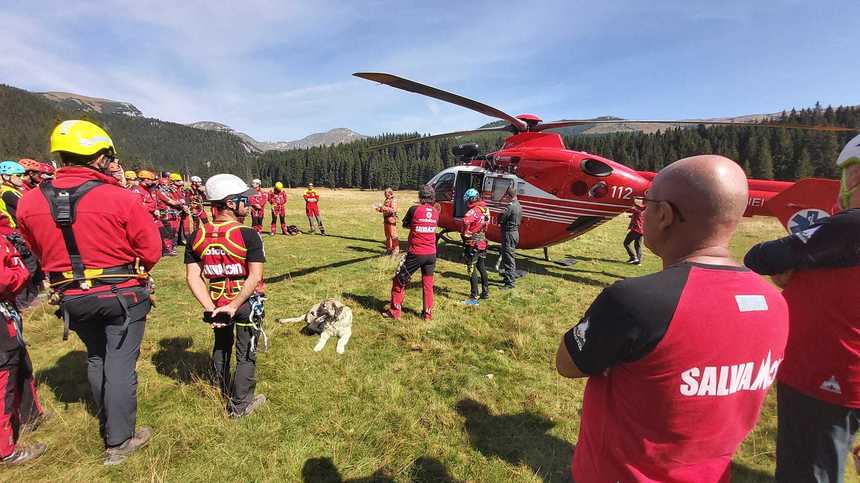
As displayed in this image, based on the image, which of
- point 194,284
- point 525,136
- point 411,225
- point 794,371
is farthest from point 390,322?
point 525,136

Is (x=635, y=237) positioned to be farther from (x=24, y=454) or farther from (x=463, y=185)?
(x=24, y=454)

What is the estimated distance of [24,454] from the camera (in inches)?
119

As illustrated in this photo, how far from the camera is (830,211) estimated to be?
380 centimetres

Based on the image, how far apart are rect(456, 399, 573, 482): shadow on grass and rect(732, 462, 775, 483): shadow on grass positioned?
4.61 ft

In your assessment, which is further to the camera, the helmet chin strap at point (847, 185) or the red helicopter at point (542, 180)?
the red helicopter at point (542, 180)

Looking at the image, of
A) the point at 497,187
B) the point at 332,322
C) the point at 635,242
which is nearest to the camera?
the point at 332,322

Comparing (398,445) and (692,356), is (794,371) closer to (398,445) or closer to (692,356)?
(692,356)

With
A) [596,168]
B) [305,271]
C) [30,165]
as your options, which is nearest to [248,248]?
[305,271]

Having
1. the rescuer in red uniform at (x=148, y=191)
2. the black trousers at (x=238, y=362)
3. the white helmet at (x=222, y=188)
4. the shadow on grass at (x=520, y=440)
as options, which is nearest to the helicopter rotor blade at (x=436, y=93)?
the white helmet at (x=222, y=188)

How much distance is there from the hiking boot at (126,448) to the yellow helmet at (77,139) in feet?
8.26

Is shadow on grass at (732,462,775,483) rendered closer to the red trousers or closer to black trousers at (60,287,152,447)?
black trousers at (60,287,152,447)

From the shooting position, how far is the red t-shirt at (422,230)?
584cm

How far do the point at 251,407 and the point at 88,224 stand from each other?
230 centimetres

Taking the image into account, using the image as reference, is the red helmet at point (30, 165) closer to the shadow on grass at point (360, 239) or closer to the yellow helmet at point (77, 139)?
the yellow helmet at point (77, 139)
